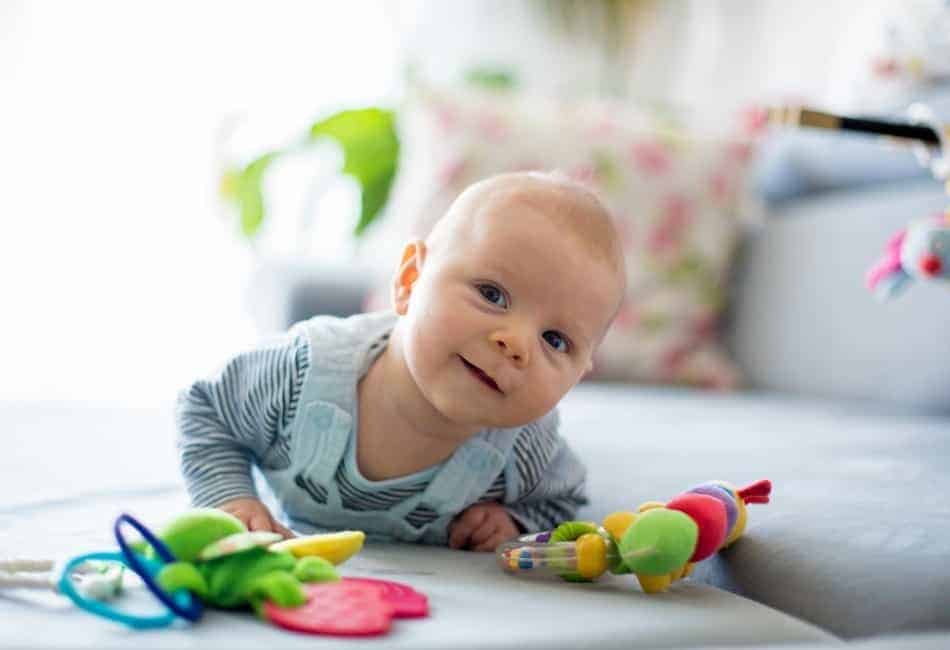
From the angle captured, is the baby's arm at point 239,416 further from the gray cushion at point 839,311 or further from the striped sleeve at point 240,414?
the gray cushion at point 839,311

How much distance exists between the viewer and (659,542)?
76cm

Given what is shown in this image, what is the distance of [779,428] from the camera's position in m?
1.47

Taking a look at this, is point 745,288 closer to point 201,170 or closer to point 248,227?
point 248,227

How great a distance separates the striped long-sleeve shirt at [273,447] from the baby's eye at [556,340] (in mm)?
146

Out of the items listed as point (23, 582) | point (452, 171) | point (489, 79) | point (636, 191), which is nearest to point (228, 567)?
point (23, 582)

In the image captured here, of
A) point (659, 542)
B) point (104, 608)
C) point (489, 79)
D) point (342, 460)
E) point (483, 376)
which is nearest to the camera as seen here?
point (104, 608)

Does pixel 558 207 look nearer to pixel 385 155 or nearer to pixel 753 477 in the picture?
pixel 753 477

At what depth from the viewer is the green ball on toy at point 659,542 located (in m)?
0.76

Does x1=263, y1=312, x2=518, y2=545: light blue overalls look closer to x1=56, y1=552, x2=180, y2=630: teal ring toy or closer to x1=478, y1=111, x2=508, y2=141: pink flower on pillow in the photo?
x1=56, y1=552, x2=180, y2=630: teal ring toy

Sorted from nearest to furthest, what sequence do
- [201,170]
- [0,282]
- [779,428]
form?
[779,428] < [0,282] < [201,170]

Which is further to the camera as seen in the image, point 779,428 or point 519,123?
point 519,123

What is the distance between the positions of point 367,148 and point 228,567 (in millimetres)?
2288

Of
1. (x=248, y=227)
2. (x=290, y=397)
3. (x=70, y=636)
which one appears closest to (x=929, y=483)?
(x=290, y=397)

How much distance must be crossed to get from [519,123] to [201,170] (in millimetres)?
1129
